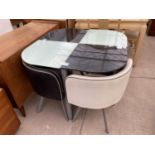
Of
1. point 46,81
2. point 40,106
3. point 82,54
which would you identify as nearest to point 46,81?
point 46,81

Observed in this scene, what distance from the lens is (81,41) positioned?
57.0 inches

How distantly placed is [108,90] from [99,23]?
4.36 feet

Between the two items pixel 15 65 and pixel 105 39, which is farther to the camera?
pixel 105 39

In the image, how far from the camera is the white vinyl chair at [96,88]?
969 millimetres

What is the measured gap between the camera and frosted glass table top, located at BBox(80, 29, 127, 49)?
53.7 inches

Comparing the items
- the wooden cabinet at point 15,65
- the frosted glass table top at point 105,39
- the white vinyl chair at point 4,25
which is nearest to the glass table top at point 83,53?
the frosted glass table top at point 105,39

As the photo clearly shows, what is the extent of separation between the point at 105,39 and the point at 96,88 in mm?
702

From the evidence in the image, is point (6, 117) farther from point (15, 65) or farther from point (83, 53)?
point (83, 53)

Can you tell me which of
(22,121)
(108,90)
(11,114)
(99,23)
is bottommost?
(22,121)

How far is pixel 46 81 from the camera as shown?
3.98 feet

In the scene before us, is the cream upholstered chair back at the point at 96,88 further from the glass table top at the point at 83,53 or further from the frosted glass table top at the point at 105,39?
the frosted glass table top at the point at 105,39
